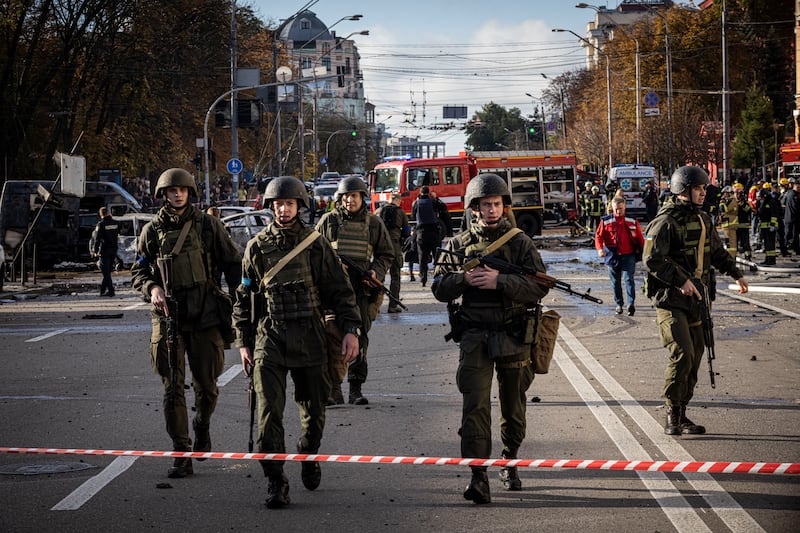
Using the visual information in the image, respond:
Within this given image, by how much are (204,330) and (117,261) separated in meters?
25.1

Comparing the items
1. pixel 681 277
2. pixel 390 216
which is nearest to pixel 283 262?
pixel 681 277

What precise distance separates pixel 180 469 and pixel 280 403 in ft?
3.62

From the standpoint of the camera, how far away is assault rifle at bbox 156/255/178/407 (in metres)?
7.64

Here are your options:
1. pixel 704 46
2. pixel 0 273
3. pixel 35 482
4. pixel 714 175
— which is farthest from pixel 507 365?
pixel 704 46

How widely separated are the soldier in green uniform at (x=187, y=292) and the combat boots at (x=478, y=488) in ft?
6.24

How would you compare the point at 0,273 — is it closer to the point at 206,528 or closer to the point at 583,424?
the point at 583,424

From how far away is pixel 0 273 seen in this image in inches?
1008

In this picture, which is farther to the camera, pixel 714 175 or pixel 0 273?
pixel 714 175

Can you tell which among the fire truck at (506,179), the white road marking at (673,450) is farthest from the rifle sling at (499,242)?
the fire truck at (506,179)

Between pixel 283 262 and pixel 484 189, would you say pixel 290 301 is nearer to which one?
pixel 283 262

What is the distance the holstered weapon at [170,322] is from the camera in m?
7.64

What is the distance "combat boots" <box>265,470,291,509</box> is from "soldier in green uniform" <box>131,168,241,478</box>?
107cm

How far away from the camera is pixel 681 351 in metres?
8.71

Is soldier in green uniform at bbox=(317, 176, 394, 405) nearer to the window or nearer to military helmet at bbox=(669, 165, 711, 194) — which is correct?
military helmet at bbox=(669, 165, 711, 194)
